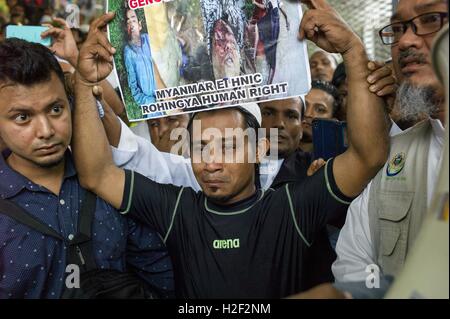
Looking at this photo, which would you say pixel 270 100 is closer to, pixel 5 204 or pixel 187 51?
pixel 187 51

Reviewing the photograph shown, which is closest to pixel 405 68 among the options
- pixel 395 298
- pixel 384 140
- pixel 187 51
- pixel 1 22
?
pixel 384 140

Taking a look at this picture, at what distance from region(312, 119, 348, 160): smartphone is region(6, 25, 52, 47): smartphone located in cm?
111

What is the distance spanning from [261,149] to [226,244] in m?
0.38

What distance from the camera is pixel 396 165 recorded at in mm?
1893

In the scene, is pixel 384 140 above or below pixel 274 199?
above

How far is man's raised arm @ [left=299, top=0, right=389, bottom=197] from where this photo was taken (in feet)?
6.19

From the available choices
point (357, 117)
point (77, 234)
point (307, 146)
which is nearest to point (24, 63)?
point (77, 234)

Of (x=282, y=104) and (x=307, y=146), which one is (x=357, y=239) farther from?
(x=307, y=146)

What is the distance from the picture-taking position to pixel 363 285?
62.4 inches

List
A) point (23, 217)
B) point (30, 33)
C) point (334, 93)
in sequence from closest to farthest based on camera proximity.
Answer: point (23, 217)
point (30, 33)
point (334, 93)

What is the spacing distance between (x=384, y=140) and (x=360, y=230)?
12.0 inches

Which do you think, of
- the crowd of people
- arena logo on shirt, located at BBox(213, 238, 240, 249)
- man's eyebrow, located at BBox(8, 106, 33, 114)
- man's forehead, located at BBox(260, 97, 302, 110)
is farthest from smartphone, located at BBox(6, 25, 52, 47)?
arena logo on shirt, located at BBox(213, 238, 240, 249)

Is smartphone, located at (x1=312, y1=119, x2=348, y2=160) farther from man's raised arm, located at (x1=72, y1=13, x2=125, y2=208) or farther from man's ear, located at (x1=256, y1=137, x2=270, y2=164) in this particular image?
man's raised arm, located at (x1=72, y1=13, x2=125, y2=208)
